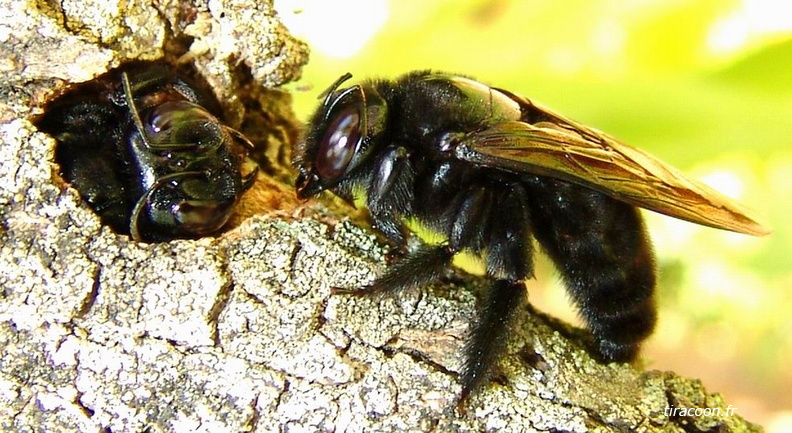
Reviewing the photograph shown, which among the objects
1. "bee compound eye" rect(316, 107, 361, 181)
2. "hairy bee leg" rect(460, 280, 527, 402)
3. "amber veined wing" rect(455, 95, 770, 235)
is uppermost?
"amber veined wing" rect(455, 95, 770, 235)

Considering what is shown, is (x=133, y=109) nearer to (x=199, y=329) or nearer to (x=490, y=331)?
(x=199, y=329)

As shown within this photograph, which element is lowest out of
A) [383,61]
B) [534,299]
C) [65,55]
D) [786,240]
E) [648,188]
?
[534,299]

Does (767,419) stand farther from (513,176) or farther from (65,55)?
(65,55)

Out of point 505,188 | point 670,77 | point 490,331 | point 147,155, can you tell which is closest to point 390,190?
point 505,188

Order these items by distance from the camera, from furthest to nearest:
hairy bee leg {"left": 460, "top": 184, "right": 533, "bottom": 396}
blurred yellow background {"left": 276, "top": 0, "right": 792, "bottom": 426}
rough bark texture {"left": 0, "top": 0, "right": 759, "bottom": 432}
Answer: blurred yellow background {"left": 276, "top": 0, "right": 792, "bottom": 426}
hairy bee leg {"left": 460, "top": 184, "right": 533, "bottom": 396}
rough bark texture {"left": 0, "top": 0, "right": 759, "bottom": 432}

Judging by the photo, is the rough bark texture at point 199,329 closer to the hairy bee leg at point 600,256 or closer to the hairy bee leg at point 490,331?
the hairy bee leg at point 490,331

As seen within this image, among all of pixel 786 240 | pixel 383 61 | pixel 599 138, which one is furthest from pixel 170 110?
pixel 786 240

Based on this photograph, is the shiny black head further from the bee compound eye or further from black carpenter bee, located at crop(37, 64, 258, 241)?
black carpenter bee, located at crop(37, 64, 258, 241)

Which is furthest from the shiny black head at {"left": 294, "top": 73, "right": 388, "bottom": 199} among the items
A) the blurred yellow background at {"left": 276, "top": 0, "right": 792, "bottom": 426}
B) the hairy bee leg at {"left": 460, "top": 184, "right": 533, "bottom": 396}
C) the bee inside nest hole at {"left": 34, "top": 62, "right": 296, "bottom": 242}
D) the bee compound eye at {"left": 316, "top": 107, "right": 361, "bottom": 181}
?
the blurred yellow background at {"left": 276, "top": 0, "right": 792, "bottom": 426}
